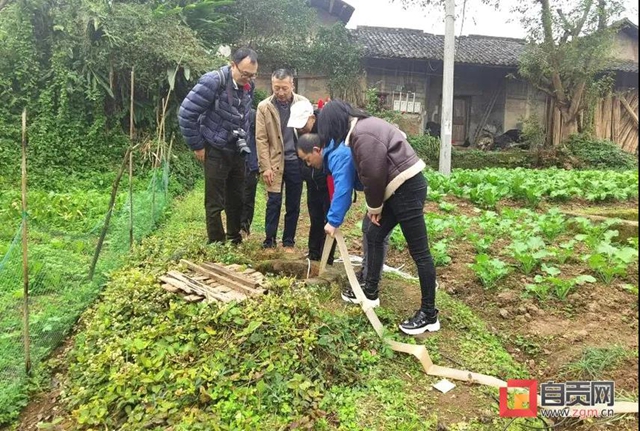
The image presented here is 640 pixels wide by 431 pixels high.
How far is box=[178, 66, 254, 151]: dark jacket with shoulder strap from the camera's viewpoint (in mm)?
4188

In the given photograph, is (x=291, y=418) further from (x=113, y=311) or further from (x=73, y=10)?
(x=73, y=10)

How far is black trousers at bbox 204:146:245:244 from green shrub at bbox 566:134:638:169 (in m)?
13.2

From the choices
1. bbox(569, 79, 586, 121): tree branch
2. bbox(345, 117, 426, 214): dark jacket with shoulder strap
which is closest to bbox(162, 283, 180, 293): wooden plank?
bbox(345, 117, 426, 214): dark jacket with shoulder strap

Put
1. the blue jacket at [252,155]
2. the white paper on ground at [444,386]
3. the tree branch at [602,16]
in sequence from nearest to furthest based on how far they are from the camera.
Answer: the white paper on ground at [444,386], the blue jacket at [252,155], the tree branch at [602,16]

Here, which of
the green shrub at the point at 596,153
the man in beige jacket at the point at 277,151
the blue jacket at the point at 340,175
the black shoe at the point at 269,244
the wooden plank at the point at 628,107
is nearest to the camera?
the blue jacket at the point at 340,175

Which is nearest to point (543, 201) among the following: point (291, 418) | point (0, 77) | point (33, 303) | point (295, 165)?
point (295, 165)

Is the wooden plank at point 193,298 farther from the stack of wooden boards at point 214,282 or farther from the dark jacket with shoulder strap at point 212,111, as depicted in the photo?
the dark jacket with shoulder strap at point 212,111

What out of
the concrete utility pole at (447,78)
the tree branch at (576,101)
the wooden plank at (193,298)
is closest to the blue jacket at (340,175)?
the wooden plank at (193,298)

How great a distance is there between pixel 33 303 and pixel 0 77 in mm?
6994

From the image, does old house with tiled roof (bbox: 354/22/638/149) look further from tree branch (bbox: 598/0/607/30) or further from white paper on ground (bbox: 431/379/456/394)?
white paper on ground (bbox: 431/379/456/394)

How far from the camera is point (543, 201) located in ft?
25.8

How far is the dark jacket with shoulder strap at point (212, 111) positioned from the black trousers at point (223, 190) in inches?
5.3

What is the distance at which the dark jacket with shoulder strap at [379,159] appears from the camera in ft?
10.1

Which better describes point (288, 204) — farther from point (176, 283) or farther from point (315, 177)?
point (176, 283)
